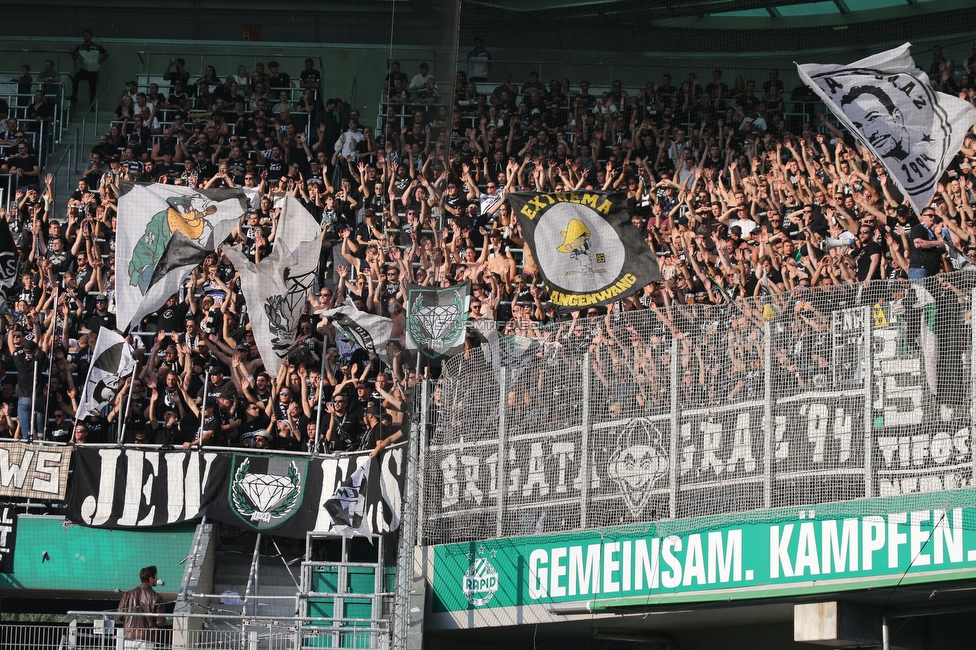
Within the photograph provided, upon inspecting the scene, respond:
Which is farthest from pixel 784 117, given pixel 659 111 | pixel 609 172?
pixel 609 172

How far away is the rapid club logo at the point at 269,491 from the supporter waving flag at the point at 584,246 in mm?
3219

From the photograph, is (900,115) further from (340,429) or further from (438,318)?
(340,429)

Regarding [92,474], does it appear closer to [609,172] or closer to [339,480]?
[339,480]

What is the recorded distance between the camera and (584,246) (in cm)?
1366

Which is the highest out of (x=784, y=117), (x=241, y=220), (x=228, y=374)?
(x=784, y=117)

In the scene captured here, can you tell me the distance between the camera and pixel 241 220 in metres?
16.8

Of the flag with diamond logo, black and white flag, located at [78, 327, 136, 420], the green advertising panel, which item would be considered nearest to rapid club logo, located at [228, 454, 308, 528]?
black and white flag, located at [78, 327, 136, 420]

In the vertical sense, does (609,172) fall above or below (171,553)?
above

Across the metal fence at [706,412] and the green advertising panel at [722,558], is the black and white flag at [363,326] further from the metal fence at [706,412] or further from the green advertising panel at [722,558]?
the green advertising panel at [722,558]

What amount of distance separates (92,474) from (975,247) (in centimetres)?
918

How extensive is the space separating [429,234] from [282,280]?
2868 millimetres

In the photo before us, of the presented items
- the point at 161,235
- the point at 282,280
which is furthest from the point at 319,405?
the point at 161,235

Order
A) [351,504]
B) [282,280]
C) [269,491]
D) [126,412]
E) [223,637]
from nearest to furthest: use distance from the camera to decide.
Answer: [223,637] → [351,504] → [269,491] → [126,412] → [282,280]

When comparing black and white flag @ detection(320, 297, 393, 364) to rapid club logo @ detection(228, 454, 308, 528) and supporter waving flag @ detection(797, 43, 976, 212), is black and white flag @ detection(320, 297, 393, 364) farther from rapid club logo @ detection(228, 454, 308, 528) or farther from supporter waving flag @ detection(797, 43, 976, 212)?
supporter waving flag @ detection(797, 43, 976, 212)
